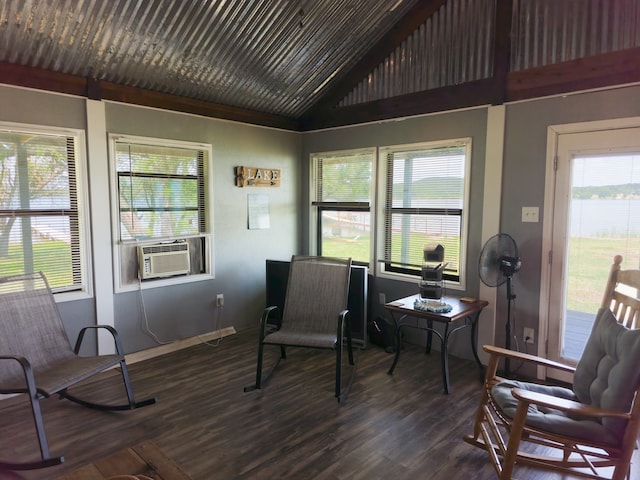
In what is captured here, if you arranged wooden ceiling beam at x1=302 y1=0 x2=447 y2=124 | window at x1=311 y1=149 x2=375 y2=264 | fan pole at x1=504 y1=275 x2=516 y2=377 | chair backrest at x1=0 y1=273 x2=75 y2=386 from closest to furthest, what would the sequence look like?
1. chair backrest at x1=0 y1=273 x2=75 y2=386
2. fan pole at x1=504 y1=275 x2=516 y2=377
3. wooden ceiling beam at x1=302 y1=0 x2=447 y2=124
4. window at x1=311 y1=149 x2=375 y2=264

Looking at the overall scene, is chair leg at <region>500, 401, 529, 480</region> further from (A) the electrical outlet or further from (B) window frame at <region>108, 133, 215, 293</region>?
(B) window frame at <region>108, 133, 215, 293</region>

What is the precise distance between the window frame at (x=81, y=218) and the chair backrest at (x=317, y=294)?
167 centimetres

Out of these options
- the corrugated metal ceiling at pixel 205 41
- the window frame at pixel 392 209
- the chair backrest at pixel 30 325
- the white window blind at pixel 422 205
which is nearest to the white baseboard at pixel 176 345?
the chair backrest at pixel 30 325

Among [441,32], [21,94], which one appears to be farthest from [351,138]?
[21,94]

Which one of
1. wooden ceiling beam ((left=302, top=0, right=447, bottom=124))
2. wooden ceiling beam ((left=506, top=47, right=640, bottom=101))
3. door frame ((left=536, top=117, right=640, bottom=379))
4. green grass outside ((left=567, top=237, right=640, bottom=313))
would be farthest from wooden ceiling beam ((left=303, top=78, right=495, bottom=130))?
green grass outside ((left=567, top=237, right=640, bottom=313))

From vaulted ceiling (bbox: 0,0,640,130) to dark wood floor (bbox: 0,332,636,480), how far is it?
7.79 ft

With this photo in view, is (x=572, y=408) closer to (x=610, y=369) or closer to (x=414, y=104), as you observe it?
(x=610, y=369)

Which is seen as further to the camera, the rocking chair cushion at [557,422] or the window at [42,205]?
the window at [42,205]

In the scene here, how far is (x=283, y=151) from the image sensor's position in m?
4.96

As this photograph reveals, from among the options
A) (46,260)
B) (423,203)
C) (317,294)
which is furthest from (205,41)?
(423,203)

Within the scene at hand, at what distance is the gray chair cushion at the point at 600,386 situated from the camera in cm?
186

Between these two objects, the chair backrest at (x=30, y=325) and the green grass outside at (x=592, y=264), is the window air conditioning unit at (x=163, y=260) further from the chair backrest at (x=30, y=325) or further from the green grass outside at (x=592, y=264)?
the green grass outside at (x=592, y=264)

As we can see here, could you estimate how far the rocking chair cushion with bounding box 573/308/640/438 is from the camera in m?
1.85

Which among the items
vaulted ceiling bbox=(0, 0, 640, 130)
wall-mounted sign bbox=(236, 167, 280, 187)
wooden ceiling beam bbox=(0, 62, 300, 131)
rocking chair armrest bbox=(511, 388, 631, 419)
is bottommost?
rocking chair armrest bbox=(511, 388, 631, 419)
